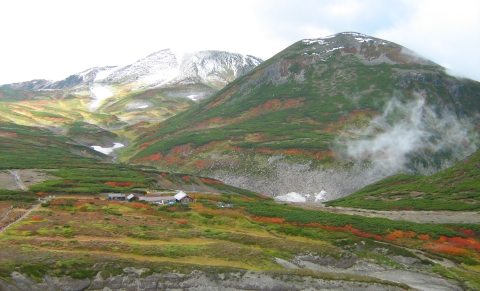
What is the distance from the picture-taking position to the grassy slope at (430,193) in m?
82.4

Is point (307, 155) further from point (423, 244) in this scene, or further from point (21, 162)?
point (21, 162)

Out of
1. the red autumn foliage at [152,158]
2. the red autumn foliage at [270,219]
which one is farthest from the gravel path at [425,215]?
the red autumn foliage at [152,158]

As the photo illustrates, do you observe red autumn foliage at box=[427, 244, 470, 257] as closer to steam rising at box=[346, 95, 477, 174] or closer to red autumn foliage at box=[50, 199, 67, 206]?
red autumn foliage at box=[50, 199, 67, 206]

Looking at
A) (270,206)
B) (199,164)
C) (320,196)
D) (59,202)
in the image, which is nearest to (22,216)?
(59,202)

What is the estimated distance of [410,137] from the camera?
152125 millimetres

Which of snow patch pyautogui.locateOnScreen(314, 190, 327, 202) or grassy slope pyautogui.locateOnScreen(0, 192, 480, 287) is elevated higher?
grassy slope pyautogui.locateOnScreen(0, 192, 480, 287)

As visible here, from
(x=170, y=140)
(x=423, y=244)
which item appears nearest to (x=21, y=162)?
(x=170, y=140)

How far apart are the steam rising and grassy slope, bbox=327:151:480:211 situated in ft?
77.2

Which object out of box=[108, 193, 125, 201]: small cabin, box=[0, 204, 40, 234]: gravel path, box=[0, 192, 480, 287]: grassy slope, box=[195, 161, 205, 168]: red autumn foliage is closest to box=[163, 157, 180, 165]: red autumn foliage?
box=[195, 161, 205, 168]: red autumn foliage

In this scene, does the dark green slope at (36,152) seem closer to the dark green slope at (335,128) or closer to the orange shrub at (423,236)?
the dark green slope at (335,128)

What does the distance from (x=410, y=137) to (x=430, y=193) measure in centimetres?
6375

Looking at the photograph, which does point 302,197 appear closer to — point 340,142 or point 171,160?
point 340,142

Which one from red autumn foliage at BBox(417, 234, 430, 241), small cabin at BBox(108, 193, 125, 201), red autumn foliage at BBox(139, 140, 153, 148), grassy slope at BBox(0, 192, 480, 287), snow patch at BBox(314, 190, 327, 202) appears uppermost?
red autumn foliage at BBox(139, 140, 153, 148)

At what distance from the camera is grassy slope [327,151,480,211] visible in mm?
82438
